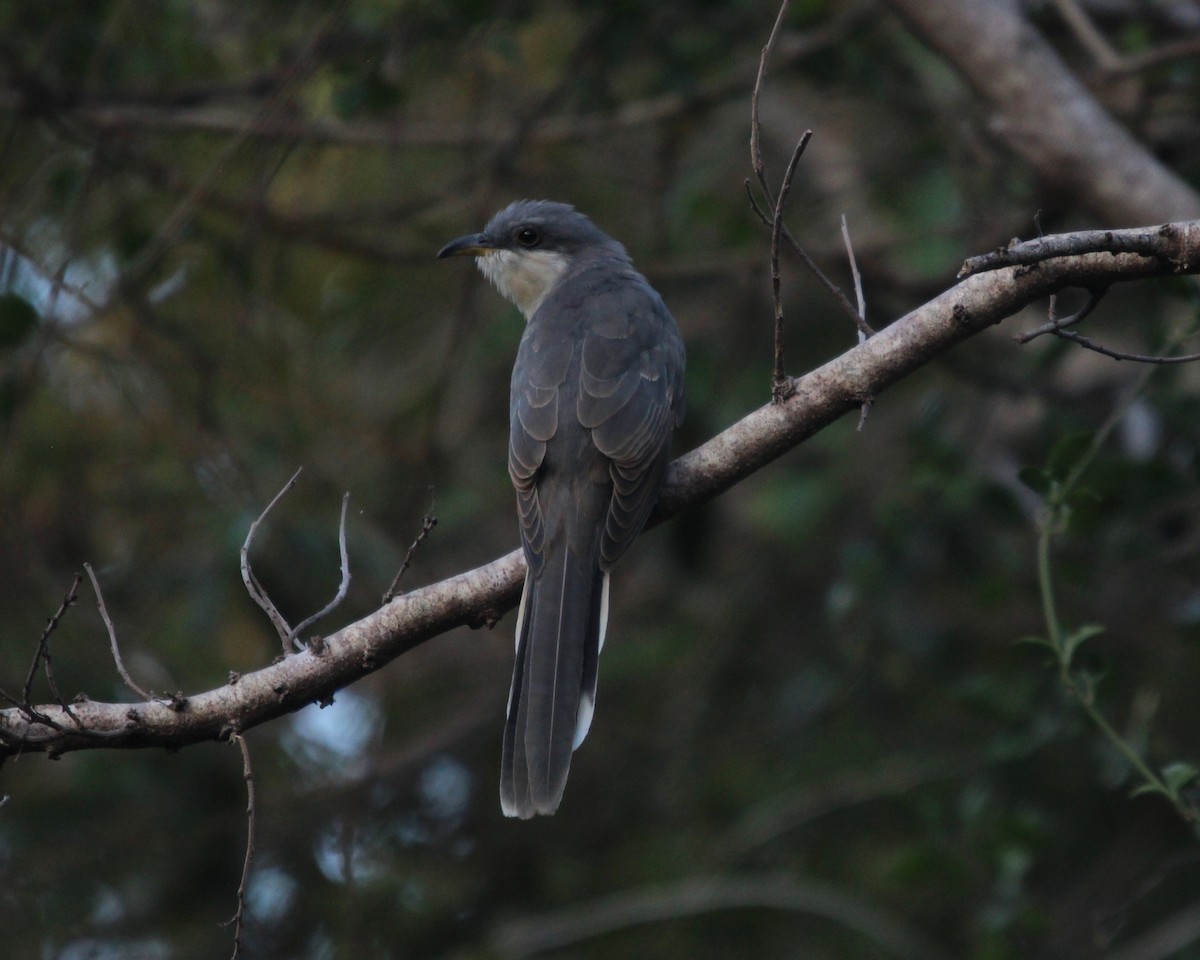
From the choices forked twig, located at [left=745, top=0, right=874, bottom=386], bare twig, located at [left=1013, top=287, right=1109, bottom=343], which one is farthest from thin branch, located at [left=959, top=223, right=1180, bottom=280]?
forked twig, located at [left=745, top=0, right=874, bottom=386]

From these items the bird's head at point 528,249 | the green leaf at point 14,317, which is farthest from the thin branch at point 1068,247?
the green leaf at point 14,317

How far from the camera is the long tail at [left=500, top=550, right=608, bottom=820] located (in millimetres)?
3904

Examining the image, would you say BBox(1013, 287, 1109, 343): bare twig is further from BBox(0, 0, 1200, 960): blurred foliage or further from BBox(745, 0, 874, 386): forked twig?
BBox(0, 0, 1200, 960): blurred foliage

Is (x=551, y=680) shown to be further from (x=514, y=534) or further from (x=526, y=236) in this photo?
(x=514, y=534)

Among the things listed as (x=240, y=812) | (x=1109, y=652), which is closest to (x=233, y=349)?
(x=240, y=812)

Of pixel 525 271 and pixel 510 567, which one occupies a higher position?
pixel 525 271

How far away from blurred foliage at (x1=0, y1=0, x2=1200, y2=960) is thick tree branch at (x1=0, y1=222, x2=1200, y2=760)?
58.1 inches

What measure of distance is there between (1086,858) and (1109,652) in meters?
0.90

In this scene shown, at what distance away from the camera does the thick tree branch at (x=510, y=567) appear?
2.96 metres

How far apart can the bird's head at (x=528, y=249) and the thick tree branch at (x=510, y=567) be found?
232cm

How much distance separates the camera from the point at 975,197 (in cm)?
666

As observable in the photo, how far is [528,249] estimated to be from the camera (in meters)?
5.98

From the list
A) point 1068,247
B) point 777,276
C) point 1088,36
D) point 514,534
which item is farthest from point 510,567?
point 514,534

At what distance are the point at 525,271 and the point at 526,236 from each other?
0.16m
